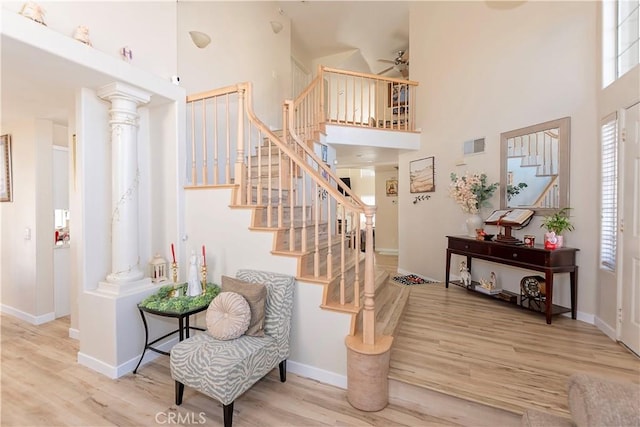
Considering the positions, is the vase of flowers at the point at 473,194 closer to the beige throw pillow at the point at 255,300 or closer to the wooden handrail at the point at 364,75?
the wooden handrail at the point at 364,75

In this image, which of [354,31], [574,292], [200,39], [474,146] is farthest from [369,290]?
[354,31]

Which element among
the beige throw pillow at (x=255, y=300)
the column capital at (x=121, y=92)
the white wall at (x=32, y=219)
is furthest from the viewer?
the white wall at (x=32, y=219)

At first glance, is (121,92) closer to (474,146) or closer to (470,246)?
(470,246)

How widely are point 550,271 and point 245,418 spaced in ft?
10.0

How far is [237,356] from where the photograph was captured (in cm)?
189

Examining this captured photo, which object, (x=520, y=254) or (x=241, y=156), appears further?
(x=520, y=254)

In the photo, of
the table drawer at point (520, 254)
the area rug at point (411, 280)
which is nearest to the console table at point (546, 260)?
the table drawer at point (520, 254)

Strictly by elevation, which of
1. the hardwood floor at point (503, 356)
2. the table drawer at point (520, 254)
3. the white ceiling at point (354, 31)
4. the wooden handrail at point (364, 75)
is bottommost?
the hardwood floor at point (503, 356)

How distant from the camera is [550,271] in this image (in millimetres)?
2920

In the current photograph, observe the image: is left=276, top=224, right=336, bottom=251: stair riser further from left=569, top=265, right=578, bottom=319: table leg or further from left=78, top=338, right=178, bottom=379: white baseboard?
left=569, top=265, right=578, bottom=319: table leg

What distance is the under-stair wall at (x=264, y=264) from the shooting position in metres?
2.29

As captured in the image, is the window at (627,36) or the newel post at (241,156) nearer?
the window at (627,36)

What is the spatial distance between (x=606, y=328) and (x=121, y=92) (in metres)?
4.82

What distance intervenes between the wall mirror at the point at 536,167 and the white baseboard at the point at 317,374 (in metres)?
2.96
